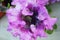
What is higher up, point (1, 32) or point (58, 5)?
point (58, 5)

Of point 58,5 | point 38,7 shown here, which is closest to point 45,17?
point 38,7

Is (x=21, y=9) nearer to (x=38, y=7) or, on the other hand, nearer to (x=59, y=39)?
(x=38, y=7)

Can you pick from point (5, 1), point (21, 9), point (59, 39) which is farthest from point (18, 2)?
point (59, 39)

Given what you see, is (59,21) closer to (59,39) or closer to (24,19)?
(59,39)

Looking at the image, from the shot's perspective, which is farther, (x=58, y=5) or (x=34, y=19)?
(x=58, y=5)

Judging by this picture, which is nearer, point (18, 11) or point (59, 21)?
point (18, 11)

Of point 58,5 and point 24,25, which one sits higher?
point 58,5
